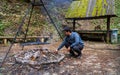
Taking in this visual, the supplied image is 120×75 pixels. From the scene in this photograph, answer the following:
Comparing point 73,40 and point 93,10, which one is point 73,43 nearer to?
point 73,40

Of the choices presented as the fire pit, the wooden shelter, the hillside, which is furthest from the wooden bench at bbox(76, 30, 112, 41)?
the fire pit

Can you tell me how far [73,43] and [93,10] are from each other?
4.36m

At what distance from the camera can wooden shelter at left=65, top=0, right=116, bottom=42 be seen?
32.3ft

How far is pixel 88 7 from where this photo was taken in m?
11.0

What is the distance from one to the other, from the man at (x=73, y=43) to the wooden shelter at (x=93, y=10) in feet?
11.9

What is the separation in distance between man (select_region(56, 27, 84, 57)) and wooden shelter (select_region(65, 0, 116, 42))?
363cm

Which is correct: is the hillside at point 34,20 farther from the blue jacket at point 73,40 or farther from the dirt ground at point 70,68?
the dirt ground at point 70,68

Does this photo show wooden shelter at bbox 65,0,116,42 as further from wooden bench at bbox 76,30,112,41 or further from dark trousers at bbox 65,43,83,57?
dark trousers at bbox 65,43,83,57

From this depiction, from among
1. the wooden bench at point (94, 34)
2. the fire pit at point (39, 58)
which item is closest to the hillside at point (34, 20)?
the wooden bench at point (94, 34)

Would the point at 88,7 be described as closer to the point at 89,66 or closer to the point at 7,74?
the point at 89,66

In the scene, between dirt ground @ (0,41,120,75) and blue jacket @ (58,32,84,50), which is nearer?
dirt ground @ (0,41,120,75)

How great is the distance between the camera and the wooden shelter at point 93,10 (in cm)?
984

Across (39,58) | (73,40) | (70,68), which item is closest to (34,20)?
(73,40)

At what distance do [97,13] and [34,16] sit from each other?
4.53 meters
